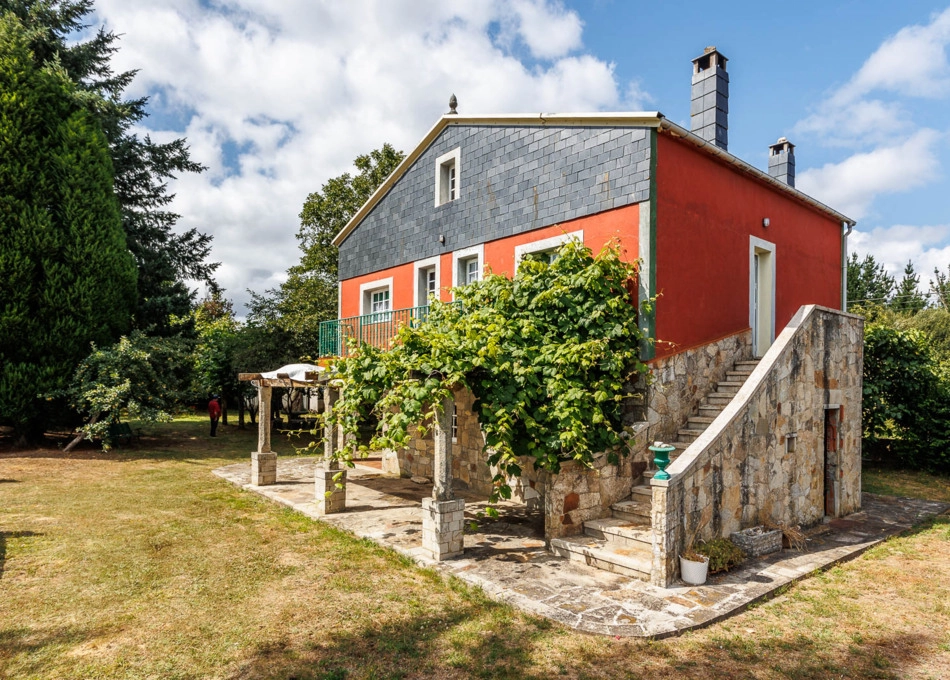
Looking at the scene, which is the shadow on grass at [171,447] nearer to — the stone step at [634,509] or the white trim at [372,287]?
the white trim at [372,287]

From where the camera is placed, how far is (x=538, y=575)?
6.26m

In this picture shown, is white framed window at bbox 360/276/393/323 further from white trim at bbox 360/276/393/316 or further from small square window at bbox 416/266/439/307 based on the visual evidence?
small square window at bbox 416/266/439/307

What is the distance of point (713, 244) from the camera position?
940 centimetres

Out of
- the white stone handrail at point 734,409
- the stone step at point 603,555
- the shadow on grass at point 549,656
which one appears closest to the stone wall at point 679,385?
the white stone handrail at point 734,409

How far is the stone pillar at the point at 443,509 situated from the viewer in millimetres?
6812

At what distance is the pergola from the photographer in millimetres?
6867

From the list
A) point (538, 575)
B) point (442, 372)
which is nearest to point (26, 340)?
point (442, 372)

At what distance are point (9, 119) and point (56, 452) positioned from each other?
8840 mm

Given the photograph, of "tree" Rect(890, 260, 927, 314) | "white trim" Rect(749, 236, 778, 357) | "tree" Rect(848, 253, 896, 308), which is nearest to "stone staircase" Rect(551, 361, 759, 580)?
"white trim" Rect(749, 236, 778, 357)

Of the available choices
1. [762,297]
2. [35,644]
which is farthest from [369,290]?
[35,644]

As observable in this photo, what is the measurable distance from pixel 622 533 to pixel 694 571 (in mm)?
1047

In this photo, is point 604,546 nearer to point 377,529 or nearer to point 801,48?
point 377,529

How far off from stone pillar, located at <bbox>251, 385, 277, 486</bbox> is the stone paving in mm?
708

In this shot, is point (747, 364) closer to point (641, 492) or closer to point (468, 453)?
point (641, 492)
